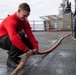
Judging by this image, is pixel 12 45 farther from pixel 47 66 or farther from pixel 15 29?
pixel 47 66

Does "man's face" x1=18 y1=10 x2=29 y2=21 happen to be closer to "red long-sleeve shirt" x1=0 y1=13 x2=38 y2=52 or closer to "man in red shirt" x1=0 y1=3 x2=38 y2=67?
"man in red shirt" x1=0 y1=3 x2=38 y2=67

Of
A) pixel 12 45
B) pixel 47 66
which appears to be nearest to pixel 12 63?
pixel 12 45

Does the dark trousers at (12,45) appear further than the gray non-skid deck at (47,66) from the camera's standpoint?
Yes

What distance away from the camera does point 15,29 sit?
14.9 ft

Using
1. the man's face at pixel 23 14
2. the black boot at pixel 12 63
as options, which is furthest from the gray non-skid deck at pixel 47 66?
the man's face at pixel 23 14

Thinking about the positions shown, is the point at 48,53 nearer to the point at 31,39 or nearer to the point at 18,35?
the point at 31,39

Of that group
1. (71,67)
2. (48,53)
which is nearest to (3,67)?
(71,67)

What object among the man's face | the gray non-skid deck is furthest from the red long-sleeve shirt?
the gray non-skid deck

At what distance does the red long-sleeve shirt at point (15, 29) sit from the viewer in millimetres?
4398

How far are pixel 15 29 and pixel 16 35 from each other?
0.56ft

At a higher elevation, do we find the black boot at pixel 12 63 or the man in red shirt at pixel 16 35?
the man in red shirt at pixel 16 35

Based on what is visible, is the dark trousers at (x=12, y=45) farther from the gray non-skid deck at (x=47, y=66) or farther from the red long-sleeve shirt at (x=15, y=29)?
the gray non-skid deck at (x=47, y=66)

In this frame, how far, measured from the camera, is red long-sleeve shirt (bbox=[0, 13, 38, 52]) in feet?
14.4

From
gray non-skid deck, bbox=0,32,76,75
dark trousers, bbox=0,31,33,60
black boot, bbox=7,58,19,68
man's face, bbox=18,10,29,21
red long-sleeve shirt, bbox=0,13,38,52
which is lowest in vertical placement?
gray non-skid deck, bbox=0,32,76,75
